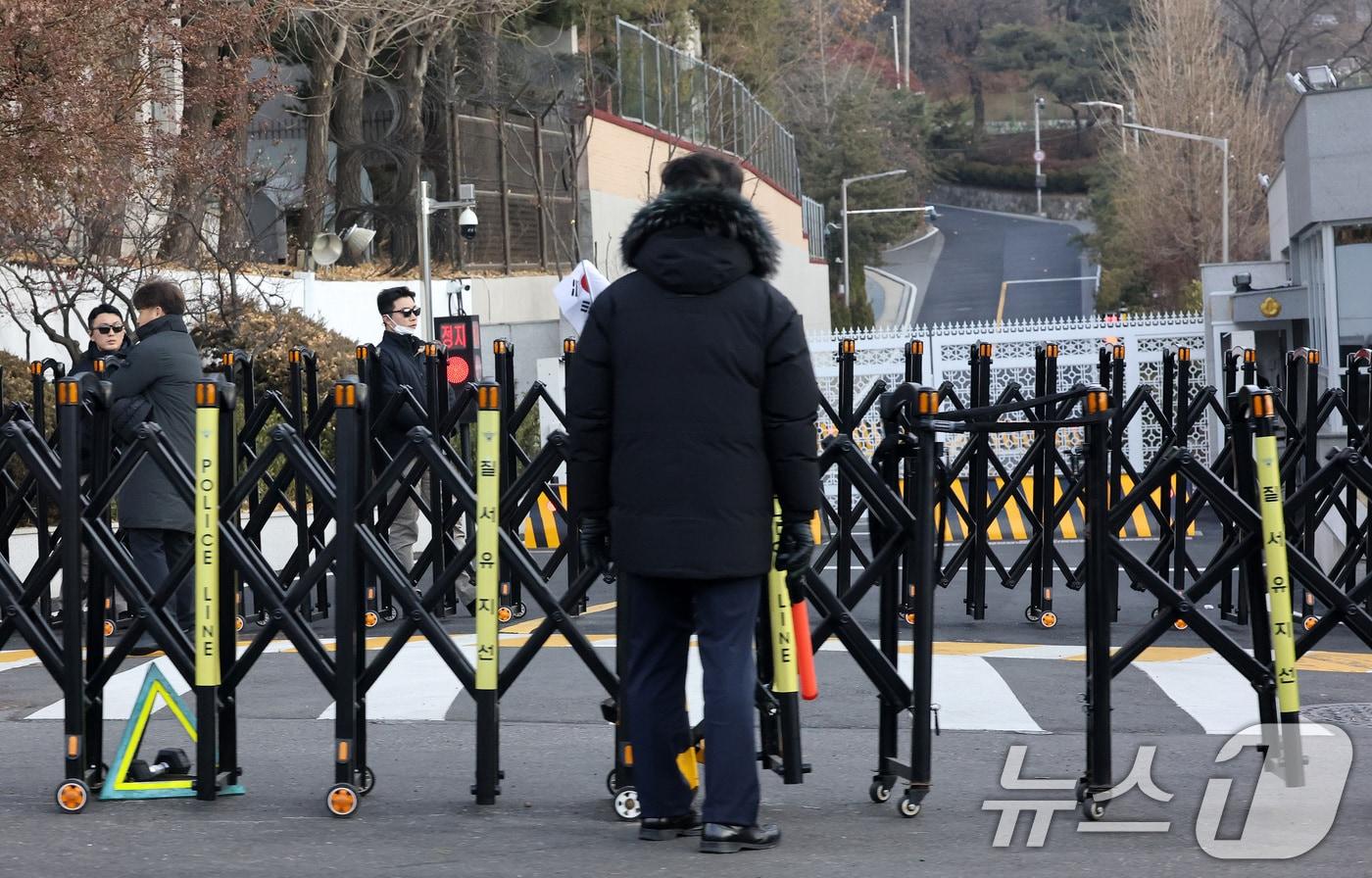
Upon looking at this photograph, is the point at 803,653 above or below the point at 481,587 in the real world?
below

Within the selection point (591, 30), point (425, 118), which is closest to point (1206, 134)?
point (591, 30)

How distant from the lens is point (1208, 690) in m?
8.17

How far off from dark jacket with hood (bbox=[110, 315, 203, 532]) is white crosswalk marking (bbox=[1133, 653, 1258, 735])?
4.86 metres

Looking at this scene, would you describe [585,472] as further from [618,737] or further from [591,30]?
[591,30]

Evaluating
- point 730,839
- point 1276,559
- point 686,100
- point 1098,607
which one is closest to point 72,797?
point 730,839

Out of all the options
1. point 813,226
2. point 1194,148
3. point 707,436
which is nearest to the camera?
point 707,436

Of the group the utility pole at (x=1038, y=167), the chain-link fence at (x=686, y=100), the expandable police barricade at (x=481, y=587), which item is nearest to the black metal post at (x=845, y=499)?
the expandable police barricade at (x=481, y=587)

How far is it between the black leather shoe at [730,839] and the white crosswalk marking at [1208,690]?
2757 millimetres

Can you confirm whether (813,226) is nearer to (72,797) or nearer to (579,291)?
(579,291)

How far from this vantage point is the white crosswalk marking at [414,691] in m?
7.57

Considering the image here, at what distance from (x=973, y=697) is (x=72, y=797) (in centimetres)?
405

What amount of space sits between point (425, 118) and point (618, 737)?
30.1m

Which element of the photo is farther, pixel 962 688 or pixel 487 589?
pixel 962 688

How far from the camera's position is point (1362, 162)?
912 inches
